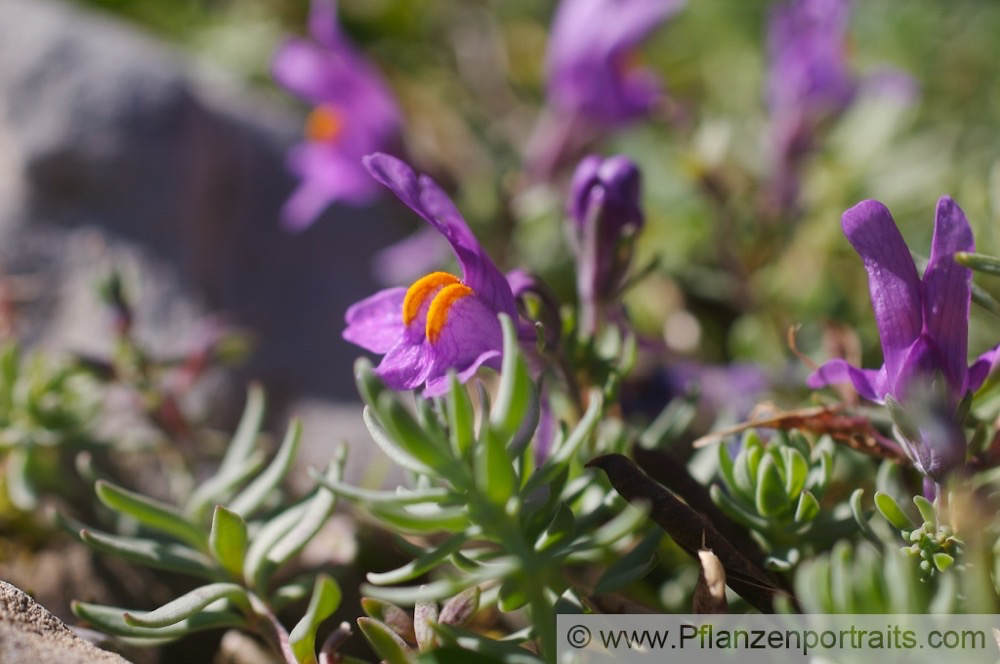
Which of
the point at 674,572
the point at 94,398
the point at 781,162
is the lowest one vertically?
the point at 674,572

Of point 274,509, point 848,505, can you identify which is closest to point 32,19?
point 274,509

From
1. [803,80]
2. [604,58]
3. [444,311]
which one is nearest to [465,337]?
[444,311]

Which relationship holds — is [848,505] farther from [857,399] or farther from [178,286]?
[178,286]

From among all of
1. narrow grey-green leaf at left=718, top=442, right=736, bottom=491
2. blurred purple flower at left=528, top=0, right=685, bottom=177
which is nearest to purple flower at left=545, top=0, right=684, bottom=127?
blurred purple flower at left=528, top=0, right=685, bottom=177

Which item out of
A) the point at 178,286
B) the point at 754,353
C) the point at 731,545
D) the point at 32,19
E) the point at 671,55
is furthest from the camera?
the point at 671,55

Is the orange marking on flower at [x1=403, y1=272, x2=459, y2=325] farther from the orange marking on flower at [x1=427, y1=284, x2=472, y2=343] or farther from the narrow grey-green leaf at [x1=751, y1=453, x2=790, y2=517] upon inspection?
the narrow grey-green leaf at [x1=751, y1=453, x2=790, y2=517]

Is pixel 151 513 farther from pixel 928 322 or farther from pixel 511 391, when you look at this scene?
pixel 928 322
